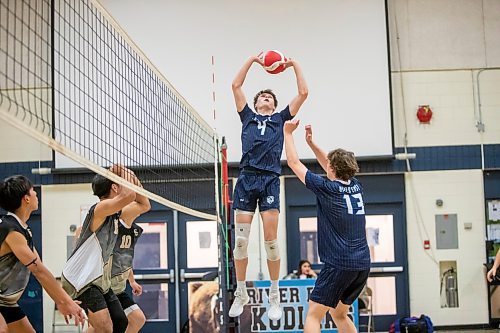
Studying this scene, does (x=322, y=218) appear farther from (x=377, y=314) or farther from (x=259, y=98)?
(x=377, y=314)

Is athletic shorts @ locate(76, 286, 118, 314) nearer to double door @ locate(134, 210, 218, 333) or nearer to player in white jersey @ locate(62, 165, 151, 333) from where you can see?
player in white jersey @ locate(62, 165, 151, 333)

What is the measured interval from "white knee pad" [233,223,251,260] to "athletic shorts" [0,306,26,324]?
7.84ft

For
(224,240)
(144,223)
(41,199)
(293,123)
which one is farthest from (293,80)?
(293,123)

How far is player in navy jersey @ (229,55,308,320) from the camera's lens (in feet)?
25.3

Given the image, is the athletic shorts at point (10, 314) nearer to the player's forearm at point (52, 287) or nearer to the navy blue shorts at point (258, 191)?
the player's forearm at point (52, 287)

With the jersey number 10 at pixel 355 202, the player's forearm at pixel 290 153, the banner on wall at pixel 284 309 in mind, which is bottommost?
the banner on wall at pixel 284 309

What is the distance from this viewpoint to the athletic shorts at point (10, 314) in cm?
634

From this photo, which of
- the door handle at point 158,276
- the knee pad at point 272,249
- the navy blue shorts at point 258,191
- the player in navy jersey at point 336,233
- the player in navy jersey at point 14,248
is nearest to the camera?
the player in navy jersey at point 14,248

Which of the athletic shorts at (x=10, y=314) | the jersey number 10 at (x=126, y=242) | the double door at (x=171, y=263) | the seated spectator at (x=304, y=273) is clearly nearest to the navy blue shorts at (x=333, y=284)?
the jersey number 10 at (x=126, y=242)

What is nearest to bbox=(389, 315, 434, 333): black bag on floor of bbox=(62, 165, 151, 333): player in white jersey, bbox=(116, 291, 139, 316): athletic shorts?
bbox=(116, 291, 139, 316): athletic shorts

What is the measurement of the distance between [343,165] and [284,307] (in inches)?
220

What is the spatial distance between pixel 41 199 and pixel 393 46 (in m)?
8.19

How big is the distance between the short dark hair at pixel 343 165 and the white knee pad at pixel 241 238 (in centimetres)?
121

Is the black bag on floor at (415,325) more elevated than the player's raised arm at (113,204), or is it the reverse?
the player's raised arm at (113,204)
